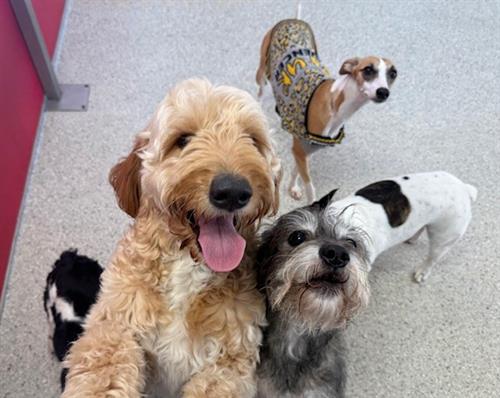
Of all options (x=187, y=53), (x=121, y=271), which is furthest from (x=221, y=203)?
(x=187, y=53)

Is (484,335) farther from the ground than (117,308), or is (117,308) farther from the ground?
(117,308)

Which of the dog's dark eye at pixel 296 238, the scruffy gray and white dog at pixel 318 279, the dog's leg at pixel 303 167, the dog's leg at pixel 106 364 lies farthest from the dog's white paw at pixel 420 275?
the dog's leg at pixel 106 364

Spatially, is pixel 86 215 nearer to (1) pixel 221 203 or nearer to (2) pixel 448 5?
(1) pixel 221 203

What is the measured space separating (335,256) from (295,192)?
102cm

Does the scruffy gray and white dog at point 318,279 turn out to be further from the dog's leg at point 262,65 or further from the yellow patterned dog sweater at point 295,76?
the dog's leg at point 262,65

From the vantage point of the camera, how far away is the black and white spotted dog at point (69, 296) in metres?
1.29

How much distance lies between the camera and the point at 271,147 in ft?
3.57

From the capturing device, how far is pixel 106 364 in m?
1.02

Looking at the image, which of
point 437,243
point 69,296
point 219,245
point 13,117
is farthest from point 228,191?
point 13,117

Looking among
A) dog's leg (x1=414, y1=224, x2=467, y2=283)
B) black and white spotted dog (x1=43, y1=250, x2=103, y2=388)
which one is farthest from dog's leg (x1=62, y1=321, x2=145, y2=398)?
dog's leg (x1=414, y1=224, x2=467, y2=283)

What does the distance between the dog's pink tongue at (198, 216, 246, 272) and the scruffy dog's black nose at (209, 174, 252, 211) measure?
3.2 inches

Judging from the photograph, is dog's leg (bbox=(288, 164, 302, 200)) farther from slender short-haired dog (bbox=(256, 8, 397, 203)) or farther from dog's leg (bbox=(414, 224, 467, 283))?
dog's leg (bbox=(414, 224, 467, 283))

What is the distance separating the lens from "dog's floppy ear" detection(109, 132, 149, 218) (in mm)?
1063

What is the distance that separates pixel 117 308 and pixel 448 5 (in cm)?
268
